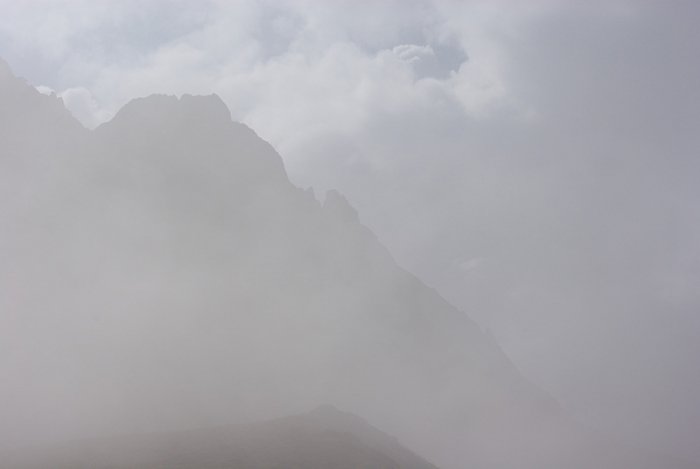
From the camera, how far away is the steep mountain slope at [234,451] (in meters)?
78.2

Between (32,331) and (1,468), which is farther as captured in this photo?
(32,331)

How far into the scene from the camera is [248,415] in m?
181

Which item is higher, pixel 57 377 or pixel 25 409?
pixel 57 377

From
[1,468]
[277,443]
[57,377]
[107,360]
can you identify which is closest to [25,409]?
[57,377]

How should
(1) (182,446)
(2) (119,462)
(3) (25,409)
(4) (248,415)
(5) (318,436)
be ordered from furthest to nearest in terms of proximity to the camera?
(4) (248,415) < (3) (25,409) < (5) (318,436) < (1) (182,446) < (2) (119,462)

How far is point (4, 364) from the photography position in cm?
18075

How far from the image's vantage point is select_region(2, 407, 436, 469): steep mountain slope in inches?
3081

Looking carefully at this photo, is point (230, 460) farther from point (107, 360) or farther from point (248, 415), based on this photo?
point (107, 360)

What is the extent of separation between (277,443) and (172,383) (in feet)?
378

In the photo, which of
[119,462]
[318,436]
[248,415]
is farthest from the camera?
[248,415]

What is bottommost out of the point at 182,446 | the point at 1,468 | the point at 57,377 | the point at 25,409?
the point at 1,468

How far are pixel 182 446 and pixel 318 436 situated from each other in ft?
59.2

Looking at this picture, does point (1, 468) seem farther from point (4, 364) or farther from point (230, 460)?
point (4, 364)

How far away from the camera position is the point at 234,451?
83438 mm
